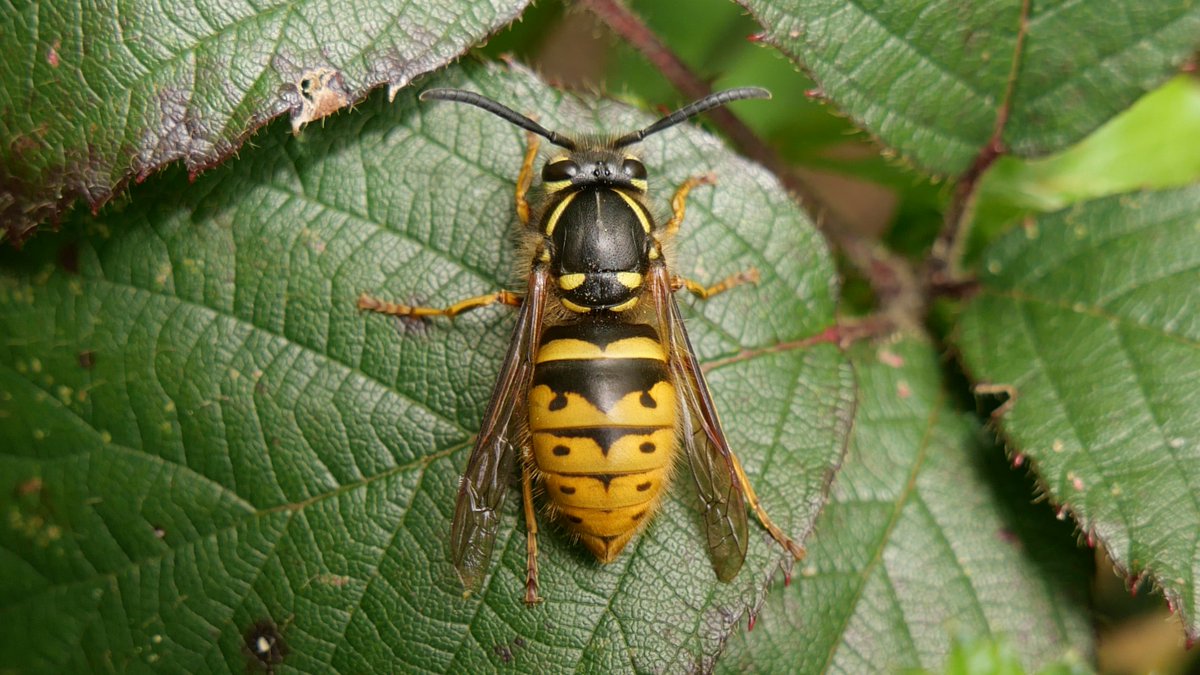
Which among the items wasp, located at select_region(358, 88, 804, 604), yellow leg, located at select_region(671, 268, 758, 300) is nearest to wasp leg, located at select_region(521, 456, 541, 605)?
wasp, located at select_region(358, 88, 804, 604)

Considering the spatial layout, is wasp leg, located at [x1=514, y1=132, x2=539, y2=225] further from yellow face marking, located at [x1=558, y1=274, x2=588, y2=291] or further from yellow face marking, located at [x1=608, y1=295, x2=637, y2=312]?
yellow face marking, located at [x1=608, y1=295, x2=637, y2=312]

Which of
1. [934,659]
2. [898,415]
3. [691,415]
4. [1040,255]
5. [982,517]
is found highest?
[1040,255]

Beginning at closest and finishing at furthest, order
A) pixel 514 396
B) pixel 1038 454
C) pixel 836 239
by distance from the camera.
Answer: pixel 514 396
pixel 1038 454
pixel 836 239

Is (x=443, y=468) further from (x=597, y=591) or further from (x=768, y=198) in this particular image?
(x=768, y=198)

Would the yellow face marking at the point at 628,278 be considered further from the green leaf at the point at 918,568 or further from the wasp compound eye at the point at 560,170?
the green leaf at the point at 918,568

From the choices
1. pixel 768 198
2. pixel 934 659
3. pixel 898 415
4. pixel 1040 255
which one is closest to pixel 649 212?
pixel 768 198

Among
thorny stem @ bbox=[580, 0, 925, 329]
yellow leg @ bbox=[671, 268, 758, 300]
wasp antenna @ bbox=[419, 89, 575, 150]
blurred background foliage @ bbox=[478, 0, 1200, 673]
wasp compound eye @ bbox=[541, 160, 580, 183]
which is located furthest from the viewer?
blurred background foliage @ bbox=[478, 0, 1200, 673]

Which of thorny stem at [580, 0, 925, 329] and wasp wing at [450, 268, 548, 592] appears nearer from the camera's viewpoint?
wasp wing at [450, 268, 548, 592]
